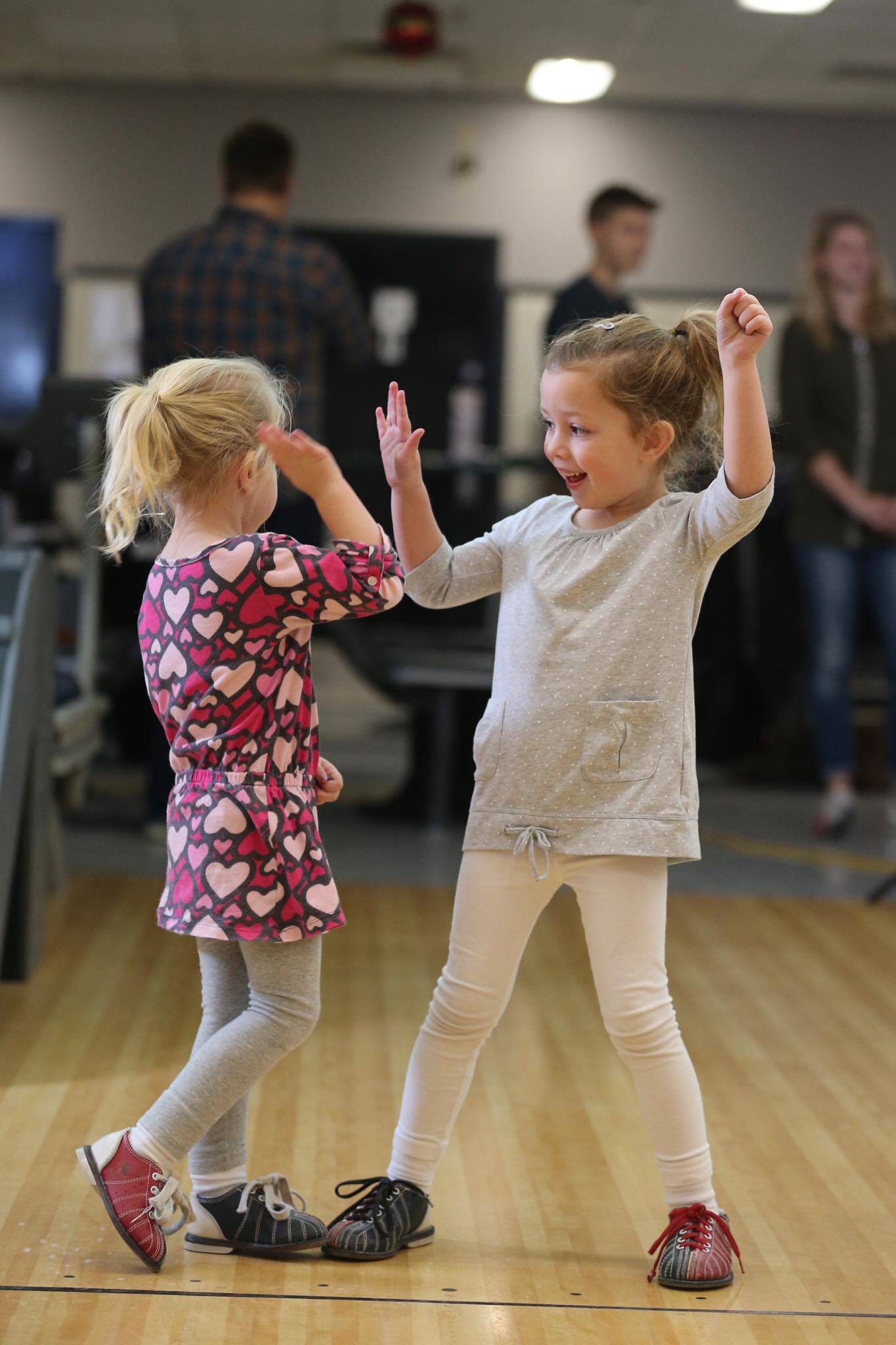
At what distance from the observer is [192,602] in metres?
1.48

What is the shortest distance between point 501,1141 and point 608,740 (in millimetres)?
662

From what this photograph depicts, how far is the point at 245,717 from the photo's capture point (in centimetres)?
148

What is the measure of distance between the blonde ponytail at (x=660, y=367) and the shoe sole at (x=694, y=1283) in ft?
2.62

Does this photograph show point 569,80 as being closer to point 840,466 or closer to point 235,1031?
point 840,466

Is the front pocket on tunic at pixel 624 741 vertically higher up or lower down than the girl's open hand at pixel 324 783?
higher up

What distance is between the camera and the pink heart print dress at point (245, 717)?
1.46m

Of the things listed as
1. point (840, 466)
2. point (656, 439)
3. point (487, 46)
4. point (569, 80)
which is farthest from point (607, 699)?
point (569, 80)

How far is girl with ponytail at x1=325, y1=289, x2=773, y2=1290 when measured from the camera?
1527 millimetres

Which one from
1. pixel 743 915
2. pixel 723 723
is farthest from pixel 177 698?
pixel 723 723

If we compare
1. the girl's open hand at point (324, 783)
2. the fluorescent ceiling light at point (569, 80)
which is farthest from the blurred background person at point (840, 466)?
the girl's open hand at point (324, 783)

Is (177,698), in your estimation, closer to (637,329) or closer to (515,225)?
(637,329)

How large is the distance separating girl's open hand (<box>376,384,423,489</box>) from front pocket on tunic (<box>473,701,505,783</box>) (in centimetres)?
24

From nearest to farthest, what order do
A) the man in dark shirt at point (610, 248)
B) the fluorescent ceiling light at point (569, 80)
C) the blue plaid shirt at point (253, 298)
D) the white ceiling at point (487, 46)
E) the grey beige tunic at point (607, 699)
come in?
the grey beige tunic at point (607, 699) < the blue plaid shirt at point (253, 298) < the man in dark shirt at point (610, 248) < the white ceiling at point (487, 46) < the fluorescent ceiling light at point (569, 80)

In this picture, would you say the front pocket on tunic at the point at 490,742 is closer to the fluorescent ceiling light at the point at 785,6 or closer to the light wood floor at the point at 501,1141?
the light wood floor at the point at 501,1141
